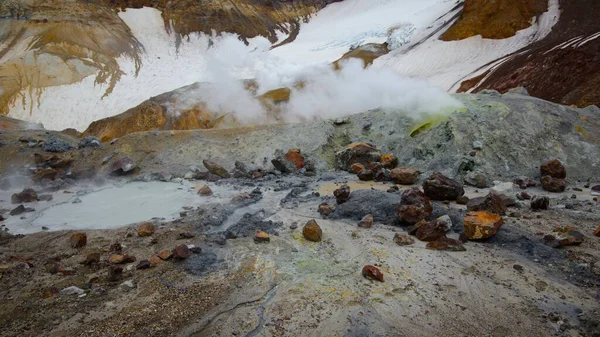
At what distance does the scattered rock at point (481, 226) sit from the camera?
4070 millimetres

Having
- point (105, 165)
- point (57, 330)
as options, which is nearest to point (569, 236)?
point (57, 330)

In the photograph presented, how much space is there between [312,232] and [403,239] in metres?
0.96

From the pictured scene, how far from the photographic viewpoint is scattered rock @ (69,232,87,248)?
4191 mm

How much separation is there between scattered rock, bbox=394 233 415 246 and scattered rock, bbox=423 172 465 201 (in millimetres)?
1533

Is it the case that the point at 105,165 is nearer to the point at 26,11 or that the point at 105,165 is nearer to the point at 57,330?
the point at 57,330

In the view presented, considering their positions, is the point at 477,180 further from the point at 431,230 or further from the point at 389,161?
the point at 431,230

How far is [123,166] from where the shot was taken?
8070 millimetres

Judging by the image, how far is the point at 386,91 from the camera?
10789 mm

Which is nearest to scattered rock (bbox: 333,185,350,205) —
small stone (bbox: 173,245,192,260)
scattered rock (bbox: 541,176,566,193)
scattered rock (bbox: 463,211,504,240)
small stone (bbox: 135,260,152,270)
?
scattered rock (bbox: 463,211,504,240)

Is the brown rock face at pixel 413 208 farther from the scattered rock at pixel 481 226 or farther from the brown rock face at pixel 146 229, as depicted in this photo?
the brown rock face at pixel 146 229

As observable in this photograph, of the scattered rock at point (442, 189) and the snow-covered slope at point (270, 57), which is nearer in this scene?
the scattered rock at point (442, 189)

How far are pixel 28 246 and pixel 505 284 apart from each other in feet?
16.1

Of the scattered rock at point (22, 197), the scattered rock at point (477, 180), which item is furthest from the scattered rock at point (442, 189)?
the scattered rock at point (22, 197)

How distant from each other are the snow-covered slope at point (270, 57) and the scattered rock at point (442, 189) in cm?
1294
